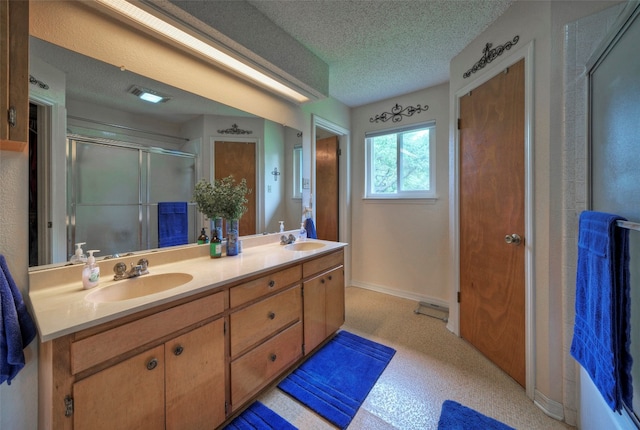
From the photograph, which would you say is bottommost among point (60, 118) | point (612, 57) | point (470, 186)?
point (470, 186)

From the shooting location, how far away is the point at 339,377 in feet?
5.64

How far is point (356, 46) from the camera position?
80.4 inches

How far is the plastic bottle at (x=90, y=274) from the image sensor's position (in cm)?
115

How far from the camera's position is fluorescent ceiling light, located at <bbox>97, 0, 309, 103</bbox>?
126 cm

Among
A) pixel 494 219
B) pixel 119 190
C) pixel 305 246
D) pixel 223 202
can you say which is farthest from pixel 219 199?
pixel 494 219

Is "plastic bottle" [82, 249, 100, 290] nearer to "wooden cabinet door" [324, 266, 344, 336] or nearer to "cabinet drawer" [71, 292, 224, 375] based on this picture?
"cabinet drawer" [71, 292, 224, 375]

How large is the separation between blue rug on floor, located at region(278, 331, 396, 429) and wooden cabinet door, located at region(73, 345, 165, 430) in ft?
2.68

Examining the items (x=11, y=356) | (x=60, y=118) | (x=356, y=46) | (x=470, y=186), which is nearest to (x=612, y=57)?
(x=470, y=186)

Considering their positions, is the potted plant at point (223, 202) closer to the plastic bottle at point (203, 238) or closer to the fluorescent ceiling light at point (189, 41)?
the plastic bottle at point (203, 238)

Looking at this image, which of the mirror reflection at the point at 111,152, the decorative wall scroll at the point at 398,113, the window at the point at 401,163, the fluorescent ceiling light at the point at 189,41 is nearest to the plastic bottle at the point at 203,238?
the mirror reflection at the point at 111,152

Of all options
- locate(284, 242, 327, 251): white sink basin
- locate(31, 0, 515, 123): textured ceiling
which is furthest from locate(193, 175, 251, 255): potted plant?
locate(284, 242, 327, 251): white sink basin

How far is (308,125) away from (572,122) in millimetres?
2008

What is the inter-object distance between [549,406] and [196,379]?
1936mm

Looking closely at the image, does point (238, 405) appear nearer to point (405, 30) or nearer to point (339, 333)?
point (339, 333)
